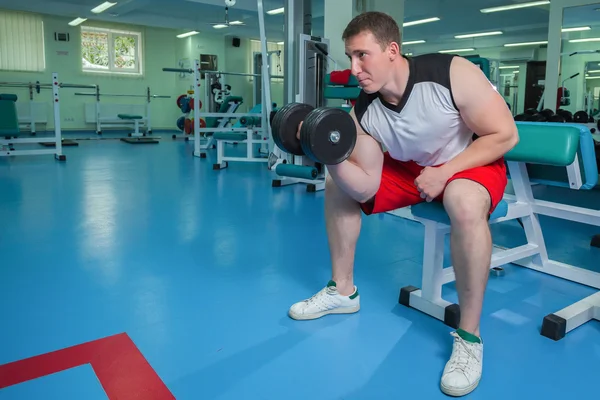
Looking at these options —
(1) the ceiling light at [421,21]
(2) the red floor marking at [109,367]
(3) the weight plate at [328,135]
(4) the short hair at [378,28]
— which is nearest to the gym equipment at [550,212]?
(3) the weight plate at [328,135]

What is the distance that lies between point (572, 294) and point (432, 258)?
25.5 inches

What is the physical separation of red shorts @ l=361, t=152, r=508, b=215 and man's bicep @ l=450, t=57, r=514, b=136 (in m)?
0.13

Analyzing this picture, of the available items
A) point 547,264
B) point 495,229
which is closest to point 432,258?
point 547,264

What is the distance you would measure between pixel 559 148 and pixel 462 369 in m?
0.83

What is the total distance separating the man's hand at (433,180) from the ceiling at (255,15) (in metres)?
8.15

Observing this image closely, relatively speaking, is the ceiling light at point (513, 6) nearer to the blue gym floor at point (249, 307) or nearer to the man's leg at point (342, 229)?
the blue gym floor at point (249, 307)

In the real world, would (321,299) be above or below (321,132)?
below

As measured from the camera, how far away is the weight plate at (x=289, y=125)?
135 cm

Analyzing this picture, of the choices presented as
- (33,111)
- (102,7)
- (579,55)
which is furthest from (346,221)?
(33,111)

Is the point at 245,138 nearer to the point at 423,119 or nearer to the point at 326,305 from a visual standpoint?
the point at 326,305

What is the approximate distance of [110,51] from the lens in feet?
37.0

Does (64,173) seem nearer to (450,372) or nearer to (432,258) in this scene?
(432,258)

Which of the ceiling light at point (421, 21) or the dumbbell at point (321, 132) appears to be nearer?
the dumbbell at point (321, 132)

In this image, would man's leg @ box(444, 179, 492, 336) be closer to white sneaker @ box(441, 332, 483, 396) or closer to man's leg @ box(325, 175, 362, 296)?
white sneaker @ box(441, 332, 483, 396)
